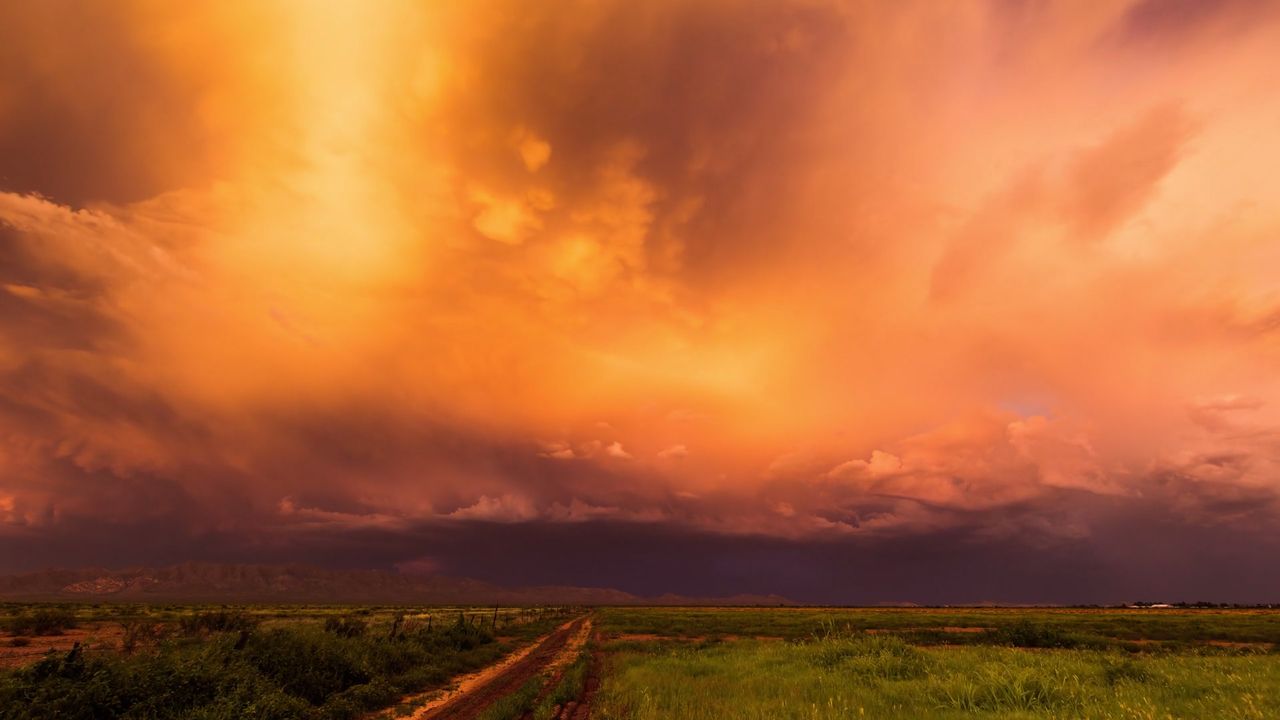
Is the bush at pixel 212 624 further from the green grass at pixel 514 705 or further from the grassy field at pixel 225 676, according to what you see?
the green grass at pixel 514 705

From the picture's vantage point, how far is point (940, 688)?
1291 cm

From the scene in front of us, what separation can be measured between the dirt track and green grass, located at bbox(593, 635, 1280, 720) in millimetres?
4182

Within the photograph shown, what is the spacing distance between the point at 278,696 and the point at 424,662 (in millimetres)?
12783

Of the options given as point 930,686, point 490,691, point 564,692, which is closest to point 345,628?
point 490,691

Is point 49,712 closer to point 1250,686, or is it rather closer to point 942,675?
point 942,675

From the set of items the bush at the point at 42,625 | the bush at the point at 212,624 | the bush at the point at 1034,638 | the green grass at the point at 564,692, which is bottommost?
the bush at the point at 42,625

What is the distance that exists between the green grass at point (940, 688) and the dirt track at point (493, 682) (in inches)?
165

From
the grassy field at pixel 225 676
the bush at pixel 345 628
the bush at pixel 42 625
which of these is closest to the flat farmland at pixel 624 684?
the grassy field at pixel 225 676

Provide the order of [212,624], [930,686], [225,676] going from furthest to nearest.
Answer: [212,624], [225,676], [930,686]

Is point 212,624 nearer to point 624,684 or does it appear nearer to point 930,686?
point 624,684

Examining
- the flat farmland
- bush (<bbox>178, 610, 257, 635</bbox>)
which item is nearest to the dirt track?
the flat farmland

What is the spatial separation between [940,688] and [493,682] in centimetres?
1859

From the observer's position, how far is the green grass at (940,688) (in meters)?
10.7

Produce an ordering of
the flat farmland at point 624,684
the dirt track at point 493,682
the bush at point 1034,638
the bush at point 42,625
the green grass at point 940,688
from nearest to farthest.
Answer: the green grass at point 940,688 < the flat farmland at point 624,684 < the dirt track at point 493,682 < the bush at point 1034,638 < the bush at point 42,625
